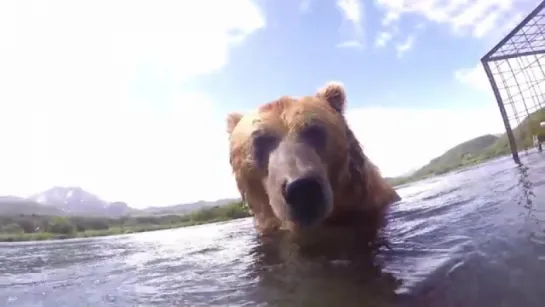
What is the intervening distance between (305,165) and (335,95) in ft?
6.84

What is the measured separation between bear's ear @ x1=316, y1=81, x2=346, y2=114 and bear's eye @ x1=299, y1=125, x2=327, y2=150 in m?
0.99

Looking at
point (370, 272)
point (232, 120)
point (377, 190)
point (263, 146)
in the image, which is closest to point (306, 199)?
point (370, 272)

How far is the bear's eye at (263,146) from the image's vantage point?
4543 mm

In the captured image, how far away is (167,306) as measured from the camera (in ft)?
9.71

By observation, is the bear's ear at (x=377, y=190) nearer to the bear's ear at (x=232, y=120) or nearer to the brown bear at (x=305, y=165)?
the brown bear at (x=305, y=165)

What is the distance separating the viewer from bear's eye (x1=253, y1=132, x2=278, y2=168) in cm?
454

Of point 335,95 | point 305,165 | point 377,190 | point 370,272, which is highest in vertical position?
point 335,95

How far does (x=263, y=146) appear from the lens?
462cm

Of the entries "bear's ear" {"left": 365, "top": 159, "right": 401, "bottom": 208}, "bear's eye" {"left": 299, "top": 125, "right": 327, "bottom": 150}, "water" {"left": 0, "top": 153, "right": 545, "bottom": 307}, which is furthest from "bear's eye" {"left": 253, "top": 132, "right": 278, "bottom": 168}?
"bear's ear" {"left": 365, "top": 159, "right": 401, "bottom": 208}

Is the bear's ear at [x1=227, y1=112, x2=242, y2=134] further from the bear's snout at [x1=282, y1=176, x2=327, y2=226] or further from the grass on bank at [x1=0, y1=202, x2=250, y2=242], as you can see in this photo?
the grass on bank at [x1=0, y1=202, x2=250, y2=242]

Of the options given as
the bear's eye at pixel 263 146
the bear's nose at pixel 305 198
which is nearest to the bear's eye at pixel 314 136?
the bear's eye at pixel 263 146

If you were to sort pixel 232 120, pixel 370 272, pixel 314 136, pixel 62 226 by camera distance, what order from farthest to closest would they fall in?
pixel 62 226 < pixel 232 120 < pixel 314 136 < pixel 370 272

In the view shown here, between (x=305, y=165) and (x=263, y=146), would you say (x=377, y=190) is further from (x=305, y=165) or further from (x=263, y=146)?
(x=305, y=165)

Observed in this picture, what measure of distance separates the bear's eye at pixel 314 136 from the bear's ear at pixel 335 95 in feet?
3.25
